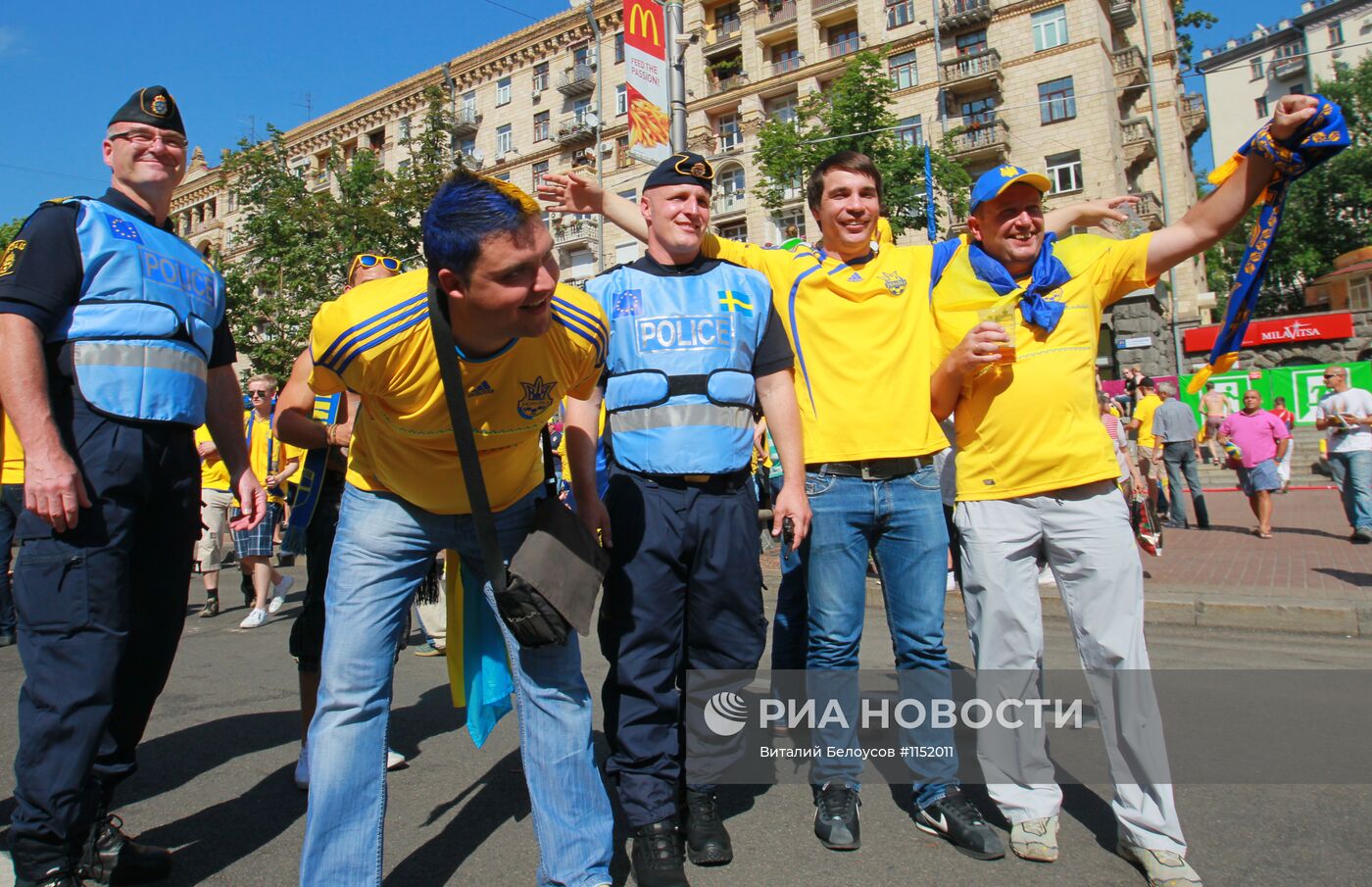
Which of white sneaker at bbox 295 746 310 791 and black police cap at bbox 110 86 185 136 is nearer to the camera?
black police cap at bbox 110 86 185 136

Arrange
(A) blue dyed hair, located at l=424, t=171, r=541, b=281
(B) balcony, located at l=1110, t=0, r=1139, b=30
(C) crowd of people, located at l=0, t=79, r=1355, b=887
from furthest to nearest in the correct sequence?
(B) balcony, located at l=1110, t=0, r=1139, b=30 → (C) crowd of people, located at l=0, t=79, r=1355, b=887 → (A) blue dyed hair, located at l=424, t=171, r=541, b=281

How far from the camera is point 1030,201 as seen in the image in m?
2.91

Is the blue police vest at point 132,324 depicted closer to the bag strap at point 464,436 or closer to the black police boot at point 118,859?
the bag strap at point 464,436

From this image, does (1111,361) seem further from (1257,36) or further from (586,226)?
(1257,36)

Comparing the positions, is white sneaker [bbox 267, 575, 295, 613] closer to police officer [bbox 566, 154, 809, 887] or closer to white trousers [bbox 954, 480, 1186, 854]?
police officer [bbox 566, 154, 809, 887]

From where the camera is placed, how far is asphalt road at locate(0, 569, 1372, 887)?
100 inches

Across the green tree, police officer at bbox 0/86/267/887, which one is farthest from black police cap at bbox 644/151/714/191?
the green tree

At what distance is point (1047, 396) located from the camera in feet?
9.19

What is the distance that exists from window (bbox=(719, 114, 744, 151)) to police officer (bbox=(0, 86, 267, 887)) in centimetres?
3824

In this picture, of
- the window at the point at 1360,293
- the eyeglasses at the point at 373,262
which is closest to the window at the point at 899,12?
the window at the point at 1360,293

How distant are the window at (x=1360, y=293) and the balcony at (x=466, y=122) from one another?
4248cm

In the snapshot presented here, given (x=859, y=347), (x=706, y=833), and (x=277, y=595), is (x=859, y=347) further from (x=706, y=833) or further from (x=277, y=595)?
(x=277, y=595)

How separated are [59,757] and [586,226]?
42643 millimetres

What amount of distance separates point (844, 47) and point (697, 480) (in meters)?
38.0
